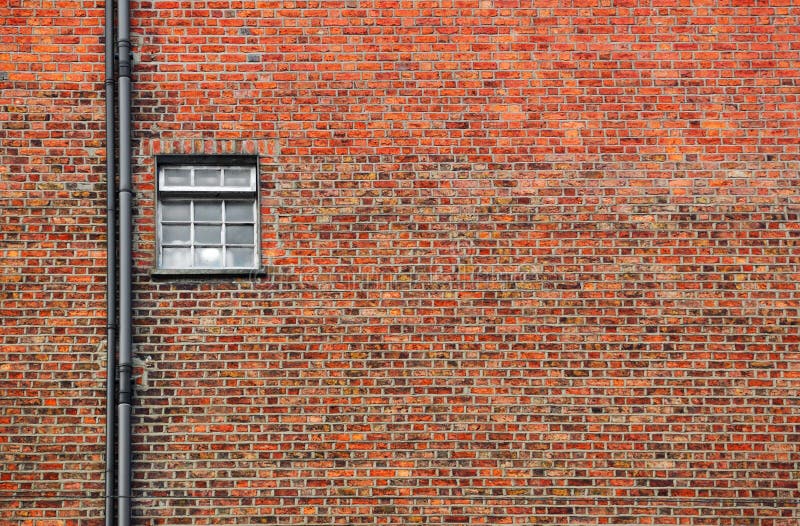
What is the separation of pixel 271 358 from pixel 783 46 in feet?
17.4

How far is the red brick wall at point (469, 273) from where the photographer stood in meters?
10.1

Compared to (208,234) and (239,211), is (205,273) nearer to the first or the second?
(208,234)

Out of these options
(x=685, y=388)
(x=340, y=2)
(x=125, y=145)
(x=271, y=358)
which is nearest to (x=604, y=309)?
(x=685, y=388)

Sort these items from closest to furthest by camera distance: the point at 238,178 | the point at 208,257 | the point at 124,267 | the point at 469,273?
1. the point at 124,267
2. the point at 469,273
3. the point at 208,257
4. the point at 238,178

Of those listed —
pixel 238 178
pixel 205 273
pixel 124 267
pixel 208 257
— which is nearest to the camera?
pixel 124 267

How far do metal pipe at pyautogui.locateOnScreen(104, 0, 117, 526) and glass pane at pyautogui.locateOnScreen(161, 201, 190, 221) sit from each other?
1.45 feet

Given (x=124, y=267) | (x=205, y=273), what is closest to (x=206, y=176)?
(x=205, y=273)

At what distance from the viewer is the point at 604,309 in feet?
34.1

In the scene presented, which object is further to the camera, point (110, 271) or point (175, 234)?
point (175, 234)

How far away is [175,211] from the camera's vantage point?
10.6m

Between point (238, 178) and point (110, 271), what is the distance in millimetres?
1364

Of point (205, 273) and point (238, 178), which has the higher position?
point (238, 178)

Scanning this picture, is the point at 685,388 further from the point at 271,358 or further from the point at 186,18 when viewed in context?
the point at 186,18

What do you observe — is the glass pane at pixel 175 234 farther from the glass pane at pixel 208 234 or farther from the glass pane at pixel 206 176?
the glass pane at pixel 206 176
